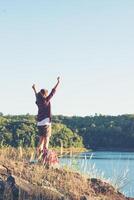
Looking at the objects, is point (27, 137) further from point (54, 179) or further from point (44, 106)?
point (54, 179)

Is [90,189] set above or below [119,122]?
below

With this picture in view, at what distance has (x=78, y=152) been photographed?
47.2 ft

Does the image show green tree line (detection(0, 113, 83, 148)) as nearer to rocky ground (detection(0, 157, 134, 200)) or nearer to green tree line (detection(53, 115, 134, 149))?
rocky ground (detection(0, 157, 134, 200))

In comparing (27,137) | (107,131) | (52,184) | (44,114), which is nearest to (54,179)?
(52,184)

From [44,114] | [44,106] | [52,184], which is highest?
[44,106]

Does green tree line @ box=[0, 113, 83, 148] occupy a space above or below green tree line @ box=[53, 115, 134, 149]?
below

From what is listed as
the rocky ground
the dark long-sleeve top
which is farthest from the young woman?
the rocky ground

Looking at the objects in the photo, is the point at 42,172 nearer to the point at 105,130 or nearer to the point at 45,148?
the point at 45,148

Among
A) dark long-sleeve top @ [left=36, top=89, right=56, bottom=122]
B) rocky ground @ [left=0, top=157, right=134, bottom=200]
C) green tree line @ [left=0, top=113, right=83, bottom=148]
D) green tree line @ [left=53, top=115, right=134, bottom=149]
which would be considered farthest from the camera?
green tree line @ [left=53, top=115, right=134, bottom=149]

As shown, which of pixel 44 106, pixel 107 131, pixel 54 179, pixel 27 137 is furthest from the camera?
pixel 107 131

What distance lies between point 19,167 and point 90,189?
1.49 metres

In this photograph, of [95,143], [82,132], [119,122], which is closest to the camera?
[82,132]

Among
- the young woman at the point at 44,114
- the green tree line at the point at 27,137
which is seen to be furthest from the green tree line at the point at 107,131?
the young woman at the point at 44,114

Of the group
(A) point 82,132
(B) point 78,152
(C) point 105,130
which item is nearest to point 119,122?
(C) point 105,130
